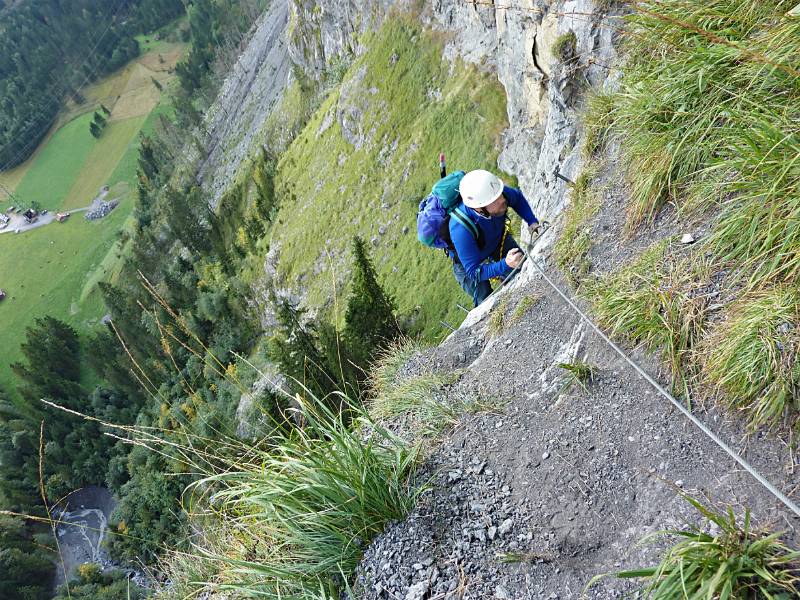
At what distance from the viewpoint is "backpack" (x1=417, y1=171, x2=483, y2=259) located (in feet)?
27.0

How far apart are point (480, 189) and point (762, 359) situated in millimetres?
4676

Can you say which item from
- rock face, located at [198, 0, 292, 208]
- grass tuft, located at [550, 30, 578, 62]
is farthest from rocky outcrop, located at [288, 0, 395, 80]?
grass tuft, located at [550, 30, 578, 62]

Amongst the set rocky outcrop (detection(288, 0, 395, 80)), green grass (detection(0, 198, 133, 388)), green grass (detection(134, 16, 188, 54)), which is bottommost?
green grass (detection(0, 198, 133, 388))

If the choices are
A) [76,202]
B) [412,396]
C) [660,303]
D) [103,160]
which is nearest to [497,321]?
[412,396]

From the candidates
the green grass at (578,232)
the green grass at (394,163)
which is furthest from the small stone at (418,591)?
the green grass at (394,163)

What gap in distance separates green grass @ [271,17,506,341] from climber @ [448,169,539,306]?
25.4 metres

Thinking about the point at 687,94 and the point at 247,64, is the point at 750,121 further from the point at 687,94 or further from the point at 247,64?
the point at 247,64

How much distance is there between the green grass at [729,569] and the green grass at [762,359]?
4.02 ft

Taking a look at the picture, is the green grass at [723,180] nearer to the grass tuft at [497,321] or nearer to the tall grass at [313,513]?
the grass tuft at [497,321]

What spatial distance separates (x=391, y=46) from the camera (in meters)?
52.9

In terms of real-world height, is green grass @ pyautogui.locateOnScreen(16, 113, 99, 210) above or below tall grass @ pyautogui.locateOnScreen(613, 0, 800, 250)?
above

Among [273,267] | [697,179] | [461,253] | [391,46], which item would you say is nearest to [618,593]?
[697,179]

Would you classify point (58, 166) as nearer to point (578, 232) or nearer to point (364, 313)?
point (364, 313)

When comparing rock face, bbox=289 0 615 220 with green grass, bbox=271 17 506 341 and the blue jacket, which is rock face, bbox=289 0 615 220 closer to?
the blue jacket
